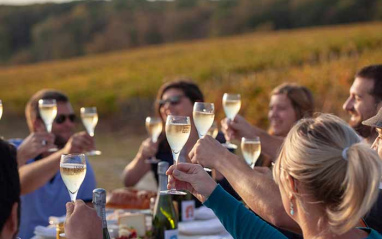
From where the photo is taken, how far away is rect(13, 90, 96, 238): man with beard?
12.8ft

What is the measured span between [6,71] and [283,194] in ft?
107

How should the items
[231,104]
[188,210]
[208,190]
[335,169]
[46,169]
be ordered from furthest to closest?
[231,104] < [46,169] < [188,210] < [208,190] < [335,169]

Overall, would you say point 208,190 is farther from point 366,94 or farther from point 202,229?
point 366,94

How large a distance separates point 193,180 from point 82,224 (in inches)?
19.1

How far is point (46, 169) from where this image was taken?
13.2ft

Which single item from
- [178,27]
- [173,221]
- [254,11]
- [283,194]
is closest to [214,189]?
[283,194]

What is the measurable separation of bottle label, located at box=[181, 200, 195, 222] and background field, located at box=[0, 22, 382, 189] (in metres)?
7.53

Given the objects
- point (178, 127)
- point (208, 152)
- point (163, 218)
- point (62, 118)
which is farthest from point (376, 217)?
point (62, 118)

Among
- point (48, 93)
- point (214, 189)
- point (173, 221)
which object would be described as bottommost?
point (173, 221)

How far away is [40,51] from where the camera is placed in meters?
36.4

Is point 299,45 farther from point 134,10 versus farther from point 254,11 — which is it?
point 134,10

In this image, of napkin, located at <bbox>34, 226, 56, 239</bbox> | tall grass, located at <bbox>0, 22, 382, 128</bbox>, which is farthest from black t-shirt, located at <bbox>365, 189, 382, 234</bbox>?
tall grass, located at <bbox>0, 22, 382, 128</bbox>

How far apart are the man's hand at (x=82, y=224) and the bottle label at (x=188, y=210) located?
1.59 metres

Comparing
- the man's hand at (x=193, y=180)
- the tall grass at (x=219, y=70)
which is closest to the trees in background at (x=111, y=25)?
the tall grass at (x=219, y=70)
